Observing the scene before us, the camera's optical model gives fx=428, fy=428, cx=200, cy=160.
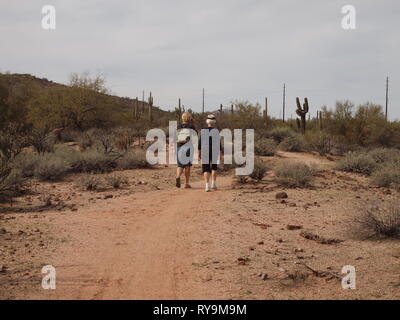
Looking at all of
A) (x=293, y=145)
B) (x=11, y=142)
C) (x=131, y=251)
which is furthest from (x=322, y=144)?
(x=131, y=251)

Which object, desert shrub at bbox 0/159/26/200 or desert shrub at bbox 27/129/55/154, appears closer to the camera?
desert shrub at bbox 0/159/26/200

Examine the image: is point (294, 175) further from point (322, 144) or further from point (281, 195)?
point (322, 144)

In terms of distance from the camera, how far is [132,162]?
567 inches

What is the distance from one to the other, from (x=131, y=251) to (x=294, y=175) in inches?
254

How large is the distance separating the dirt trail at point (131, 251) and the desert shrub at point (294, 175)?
265 centimetres

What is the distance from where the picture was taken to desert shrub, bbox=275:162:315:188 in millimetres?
11141

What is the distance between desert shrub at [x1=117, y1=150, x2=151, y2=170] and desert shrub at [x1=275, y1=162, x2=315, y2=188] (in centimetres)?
480

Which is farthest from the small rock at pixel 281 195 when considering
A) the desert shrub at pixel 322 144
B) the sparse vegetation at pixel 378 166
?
the desert shrub at pixel 322 144

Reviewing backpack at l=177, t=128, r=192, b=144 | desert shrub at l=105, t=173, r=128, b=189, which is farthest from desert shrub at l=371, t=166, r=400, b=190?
desert shrub at l=105, t=173, r=128, b=189

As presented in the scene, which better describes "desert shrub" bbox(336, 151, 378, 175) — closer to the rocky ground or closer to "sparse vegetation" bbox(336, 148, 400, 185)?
"sparse vegetation" bbox(336, 148, 400, 185)

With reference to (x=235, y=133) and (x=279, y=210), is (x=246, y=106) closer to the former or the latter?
(x=235, y=133)

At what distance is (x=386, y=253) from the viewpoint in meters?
5.70
